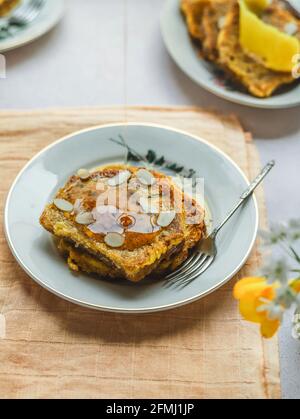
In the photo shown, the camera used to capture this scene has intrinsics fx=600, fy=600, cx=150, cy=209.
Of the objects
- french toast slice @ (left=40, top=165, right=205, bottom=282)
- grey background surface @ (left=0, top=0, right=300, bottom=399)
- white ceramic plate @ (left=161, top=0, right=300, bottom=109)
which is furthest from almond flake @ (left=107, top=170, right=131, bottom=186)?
white ceramic plate @ (left=161, top=0, right=300, bottom=109)

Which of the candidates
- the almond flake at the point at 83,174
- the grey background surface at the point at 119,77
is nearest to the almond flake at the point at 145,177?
the almond flake at the point at 83,174

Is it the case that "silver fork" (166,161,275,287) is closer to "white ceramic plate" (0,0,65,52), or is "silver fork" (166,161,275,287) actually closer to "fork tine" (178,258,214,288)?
"fork tine" (178,258,214,288)

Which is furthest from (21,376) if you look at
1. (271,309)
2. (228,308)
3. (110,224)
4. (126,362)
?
(271,309)

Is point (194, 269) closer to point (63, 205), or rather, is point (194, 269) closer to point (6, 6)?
point (63, 205)

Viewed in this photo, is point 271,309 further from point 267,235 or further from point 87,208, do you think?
point 87,208

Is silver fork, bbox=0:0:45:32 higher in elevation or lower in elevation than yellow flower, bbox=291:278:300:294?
lower
